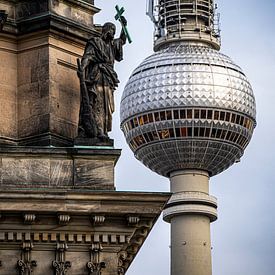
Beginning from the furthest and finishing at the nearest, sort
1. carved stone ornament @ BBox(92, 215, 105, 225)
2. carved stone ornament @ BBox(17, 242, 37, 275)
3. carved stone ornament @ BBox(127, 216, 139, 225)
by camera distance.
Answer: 1. carved stone ornament @ BBox(127, 216, 139, 225)
2. carved stone ornament @ BBox(92, 215, 105, 225)
3. carved stone ornament @ BBox(17, 242, 37, 275)

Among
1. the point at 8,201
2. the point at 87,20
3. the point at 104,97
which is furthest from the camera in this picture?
the point at 87,20

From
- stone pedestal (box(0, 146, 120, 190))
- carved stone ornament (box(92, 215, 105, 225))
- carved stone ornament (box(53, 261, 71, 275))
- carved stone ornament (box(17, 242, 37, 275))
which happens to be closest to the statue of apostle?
stone pedestal (box(0, 146, 120, 190))

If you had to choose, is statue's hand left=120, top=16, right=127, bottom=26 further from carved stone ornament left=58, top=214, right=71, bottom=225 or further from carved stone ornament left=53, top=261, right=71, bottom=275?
carved stone ornament left=53, top=261, right=71, bottom=275

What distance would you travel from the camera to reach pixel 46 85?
38938 mm

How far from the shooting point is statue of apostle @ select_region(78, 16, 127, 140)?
38125 mm

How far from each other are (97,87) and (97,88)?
0.10 ft

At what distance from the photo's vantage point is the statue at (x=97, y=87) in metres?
38.1

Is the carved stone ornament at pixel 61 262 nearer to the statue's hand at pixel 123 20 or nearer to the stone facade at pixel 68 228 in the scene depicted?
the stone facade at pixel 68 228

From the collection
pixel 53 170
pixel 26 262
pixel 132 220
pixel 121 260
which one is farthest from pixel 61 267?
pixel 53 170

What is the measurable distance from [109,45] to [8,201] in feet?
20.5

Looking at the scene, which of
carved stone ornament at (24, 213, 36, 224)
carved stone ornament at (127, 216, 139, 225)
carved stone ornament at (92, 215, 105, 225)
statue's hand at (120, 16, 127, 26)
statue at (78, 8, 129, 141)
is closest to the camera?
carved stone ornament at (24, 213, 36, 224)

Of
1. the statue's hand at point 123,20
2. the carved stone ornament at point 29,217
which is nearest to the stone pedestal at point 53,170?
the carved stone ornament at point 29,217

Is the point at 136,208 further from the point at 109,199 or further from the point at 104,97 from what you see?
the point at 104,97

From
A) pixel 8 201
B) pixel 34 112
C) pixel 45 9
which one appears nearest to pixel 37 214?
pixel 8 201
